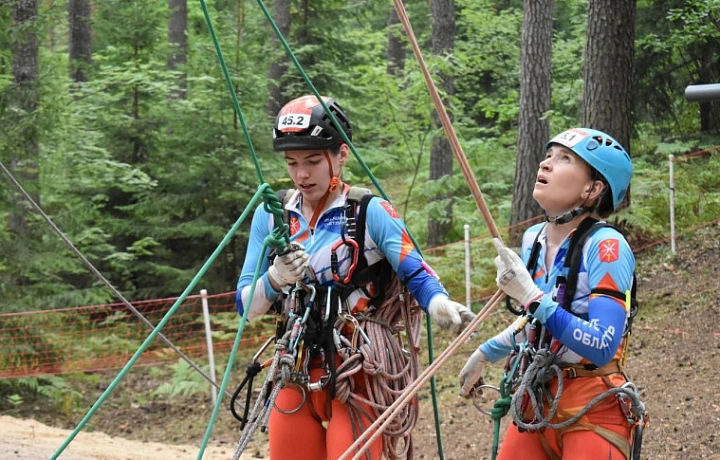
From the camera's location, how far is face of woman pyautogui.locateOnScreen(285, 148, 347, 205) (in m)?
3.37

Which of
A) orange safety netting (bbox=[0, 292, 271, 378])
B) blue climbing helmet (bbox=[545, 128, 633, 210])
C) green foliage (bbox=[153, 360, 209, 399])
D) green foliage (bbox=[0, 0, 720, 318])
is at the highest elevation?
blue climbing helmet (bbox=[545, 128, 633, 210])

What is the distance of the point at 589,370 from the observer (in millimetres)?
2906

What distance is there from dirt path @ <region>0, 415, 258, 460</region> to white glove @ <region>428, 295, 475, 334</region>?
448 centimetres

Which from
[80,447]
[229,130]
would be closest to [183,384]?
[80,447]

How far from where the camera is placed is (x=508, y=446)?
10.1 feet

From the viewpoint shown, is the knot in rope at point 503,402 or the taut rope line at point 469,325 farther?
the knot in rope at point 503,402

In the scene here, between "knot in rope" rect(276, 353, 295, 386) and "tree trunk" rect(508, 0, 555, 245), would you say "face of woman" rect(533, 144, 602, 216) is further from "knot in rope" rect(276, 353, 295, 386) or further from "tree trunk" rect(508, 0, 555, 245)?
"tree trunk" rect(508, 0, 555, 245)

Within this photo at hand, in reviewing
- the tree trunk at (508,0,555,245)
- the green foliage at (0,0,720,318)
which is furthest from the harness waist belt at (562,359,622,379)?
the tree trunk at (508,0,555,245)

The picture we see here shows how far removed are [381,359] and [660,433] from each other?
3.51 metres

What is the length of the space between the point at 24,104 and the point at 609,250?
880 centimetres

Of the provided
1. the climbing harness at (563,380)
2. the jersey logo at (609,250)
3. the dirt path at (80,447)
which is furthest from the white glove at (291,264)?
the dirt path at (80,447)

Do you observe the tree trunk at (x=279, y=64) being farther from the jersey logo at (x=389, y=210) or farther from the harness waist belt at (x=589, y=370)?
the harness waist belt at (x=589, y=370)

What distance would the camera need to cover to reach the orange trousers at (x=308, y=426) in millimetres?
3305

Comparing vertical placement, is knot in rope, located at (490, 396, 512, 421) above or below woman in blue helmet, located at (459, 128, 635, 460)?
below
